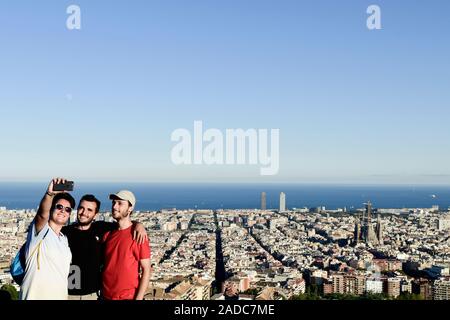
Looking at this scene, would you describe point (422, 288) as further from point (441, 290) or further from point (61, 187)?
point (61, 187)

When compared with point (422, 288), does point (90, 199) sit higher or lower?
higher

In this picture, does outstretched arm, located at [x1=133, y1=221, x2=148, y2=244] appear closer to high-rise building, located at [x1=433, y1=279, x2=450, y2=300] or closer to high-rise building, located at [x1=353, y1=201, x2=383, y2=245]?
high-rise building, located at [x1=433, y1=279, x2=450, y2=300]

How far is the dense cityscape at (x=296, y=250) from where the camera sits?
789 cm

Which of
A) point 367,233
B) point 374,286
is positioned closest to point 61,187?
point 374,286

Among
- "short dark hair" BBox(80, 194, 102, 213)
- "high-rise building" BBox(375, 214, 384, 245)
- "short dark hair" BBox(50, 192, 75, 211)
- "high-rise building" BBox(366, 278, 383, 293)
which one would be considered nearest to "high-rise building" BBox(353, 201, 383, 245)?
"high-rise building" BBox(375, 214, 384, 245)

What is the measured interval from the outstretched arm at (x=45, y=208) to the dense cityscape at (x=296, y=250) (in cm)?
349

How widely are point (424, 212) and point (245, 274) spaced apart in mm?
11728

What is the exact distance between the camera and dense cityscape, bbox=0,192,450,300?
7891 millimetres

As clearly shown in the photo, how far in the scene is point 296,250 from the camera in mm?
13773

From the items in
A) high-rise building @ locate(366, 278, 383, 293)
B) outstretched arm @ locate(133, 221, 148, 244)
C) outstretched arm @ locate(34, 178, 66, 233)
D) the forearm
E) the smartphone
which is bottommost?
high-rise building @ locate(366, 278, 383, 293)

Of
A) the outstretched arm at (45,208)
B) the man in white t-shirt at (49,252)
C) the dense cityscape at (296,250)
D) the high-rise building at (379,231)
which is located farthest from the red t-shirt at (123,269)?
the high-rise building at (379,231)

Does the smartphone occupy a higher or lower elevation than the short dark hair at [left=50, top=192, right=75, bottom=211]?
higher

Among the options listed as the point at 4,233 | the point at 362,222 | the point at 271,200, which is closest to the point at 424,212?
the point at 362,222

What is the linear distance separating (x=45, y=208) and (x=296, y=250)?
12613mm
